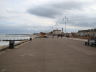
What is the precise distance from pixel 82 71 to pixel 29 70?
8.57ft

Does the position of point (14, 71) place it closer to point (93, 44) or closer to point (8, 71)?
point (8, 71)

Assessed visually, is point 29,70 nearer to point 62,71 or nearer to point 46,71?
point 46,71

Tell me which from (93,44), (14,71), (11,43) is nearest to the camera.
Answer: (14,71)

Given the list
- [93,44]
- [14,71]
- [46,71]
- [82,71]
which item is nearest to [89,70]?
[82,71]

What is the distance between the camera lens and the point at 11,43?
24.2 meters

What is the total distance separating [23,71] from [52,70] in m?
1.44

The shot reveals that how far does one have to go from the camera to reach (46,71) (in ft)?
28.4

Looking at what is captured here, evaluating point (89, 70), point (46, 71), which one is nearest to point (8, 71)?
point (46, 71)

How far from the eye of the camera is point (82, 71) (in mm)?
8734

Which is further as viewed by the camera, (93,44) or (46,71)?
(93,44)

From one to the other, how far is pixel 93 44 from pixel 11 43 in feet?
47.1

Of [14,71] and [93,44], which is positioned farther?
[93,44]

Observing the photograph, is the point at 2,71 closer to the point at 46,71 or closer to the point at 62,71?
the point at 46,71

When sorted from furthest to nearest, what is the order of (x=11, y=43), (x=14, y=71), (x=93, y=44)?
1. (x=93, y=44)
2. (x=11, y=43)
3. (x=14, y=71)
